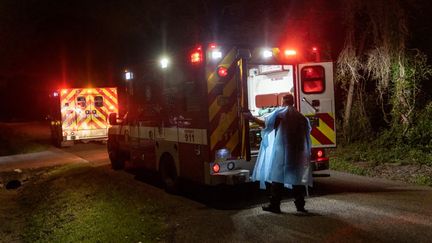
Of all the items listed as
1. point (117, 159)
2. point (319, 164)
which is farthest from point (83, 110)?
point (319, 164)

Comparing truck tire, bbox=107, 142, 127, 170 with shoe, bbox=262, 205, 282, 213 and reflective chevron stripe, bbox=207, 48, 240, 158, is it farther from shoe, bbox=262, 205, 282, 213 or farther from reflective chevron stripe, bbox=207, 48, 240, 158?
shoe, bbox=262, 205, 282, 213

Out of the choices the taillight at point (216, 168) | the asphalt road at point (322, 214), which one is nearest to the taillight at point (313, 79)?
the asphalt road at point (322, 214)

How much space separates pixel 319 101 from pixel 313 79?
39 centimetres

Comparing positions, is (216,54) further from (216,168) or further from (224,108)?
(216,168)

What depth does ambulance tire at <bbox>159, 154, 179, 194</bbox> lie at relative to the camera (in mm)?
8891

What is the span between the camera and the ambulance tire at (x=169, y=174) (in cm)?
889

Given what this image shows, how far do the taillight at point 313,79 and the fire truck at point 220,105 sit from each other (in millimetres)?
17

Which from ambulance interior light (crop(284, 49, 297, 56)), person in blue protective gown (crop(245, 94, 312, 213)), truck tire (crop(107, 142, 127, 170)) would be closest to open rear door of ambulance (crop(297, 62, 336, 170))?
ambulance interior light (crop(284, 49, 297, 56))

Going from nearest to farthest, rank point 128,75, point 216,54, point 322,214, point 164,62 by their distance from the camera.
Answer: point 322,214 < point 216,54 < point 164,62 < point 128,75

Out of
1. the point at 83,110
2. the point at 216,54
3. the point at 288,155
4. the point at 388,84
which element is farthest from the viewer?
the point at 83,110

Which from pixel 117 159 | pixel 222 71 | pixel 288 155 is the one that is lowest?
pixel 117 159

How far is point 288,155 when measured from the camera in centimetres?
695

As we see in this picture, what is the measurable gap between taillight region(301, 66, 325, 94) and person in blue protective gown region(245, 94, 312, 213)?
1.32 metres

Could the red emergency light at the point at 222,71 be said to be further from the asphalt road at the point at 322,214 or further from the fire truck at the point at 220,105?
the asphalt road at the point at 322,214
